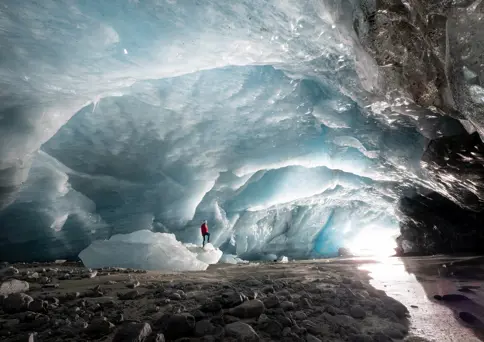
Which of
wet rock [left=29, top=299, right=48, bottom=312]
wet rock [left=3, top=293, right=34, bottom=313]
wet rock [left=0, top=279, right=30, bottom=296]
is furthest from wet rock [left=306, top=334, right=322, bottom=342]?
wet rock [left=0, top=279, right=30, bottom=296]

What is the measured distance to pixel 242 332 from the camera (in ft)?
6.05

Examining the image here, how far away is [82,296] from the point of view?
2.73 metres

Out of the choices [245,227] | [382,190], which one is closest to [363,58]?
[382,190]

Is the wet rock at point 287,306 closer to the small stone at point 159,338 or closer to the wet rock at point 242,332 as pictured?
the wet rock at point 242,332

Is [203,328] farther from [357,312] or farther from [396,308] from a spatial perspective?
[396,308]

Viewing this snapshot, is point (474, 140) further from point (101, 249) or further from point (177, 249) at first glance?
Result: point (101, 249)

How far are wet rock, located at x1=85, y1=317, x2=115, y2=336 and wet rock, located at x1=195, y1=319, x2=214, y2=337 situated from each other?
560 millimetres

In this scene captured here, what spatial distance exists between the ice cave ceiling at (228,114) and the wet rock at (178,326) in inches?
131

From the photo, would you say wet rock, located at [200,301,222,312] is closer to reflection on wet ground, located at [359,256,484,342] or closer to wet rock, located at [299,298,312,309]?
wet rock, located at [299,298,312,309]

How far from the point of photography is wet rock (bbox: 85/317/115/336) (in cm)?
181

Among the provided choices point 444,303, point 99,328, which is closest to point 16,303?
point 99,328

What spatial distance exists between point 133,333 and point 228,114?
25.4 ft

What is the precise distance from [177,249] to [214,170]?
399cm

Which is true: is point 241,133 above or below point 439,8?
above
